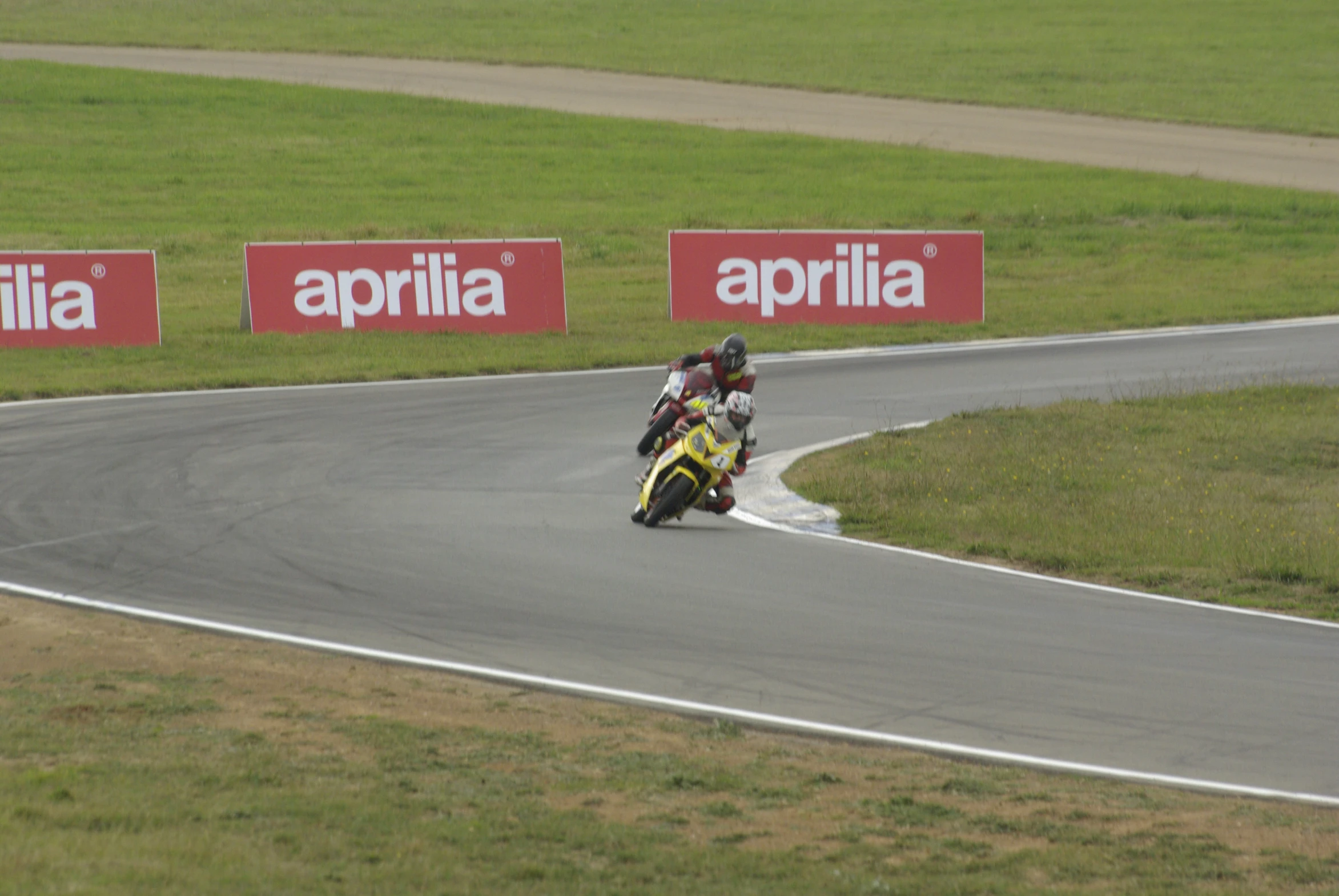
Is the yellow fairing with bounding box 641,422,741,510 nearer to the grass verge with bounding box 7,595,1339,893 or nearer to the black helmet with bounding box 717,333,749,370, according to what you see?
the black helmet with bounding box 717,333,749,370

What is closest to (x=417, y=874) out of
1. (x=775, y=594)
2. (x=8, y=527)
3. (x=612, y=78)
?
(x=775, y=594)

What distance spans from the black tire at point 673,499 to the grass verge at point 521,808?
455 cm

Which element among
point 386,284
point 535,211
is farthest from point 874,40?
point 386,284

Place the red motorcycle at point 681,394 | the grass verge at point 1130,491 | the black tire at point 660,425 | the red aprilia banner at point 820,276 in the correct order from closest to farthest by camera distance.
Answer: the grass verge at point 1130,491, the red motorcycle at point 681,394, the black tire at point 660,425, the red aprilia banner at point 820,276

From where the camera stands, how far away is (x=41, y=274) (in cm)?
2323

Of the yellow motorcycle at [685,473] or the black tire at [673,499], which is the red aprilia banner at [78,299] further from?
the black tire at [673,499]

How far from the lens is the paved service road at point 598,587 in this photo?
29.1ft

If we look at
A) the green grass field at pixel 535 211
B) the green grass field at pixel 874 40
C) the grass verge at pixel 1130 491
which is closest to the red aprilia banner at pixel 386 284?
the green grass field at pixel 535 211

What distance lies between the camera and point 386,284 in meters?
24.9

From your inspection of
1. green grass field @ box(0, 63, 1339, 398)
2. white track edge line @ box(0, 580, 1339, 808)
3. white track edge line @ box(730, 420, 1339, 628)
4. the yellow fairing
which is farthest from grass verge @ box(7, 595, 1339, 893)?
green grass field @ box(0, 63, 1339, 398)

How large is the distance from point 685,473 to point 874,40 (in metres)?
54.0

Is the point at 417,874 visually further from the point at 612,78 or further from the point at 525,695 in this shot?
the point at 612,78

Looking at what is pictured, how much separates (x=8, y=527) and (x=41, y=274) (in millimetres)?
11195

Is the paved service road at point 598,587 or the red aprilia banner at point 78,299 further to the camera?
the red aprilia banner at point 78,299
